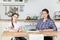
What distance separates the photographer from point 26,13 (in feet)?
19.3

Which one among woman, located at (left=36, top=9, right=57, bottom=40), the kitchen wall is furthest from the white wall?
woman, located at (left=36, top=9, right=57, bottom=40)

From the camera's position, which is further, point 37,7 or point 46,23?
point 37,7

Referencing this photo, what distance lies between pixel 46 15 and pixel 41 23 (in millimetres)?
216

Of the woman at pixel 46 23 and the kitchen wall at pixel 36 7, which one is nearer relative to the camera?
the woman at pixel 46 23

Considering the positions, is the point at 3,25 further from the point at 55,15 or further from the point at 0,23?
the point at 55,15

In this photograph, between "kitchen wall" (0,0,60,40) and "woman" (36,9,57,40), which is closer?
"woman" (36,9,57,40)

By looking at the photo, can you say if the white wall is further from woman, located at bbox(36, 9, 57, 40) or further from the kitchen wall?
woman, located at bbox(36, 9, 57, 40)

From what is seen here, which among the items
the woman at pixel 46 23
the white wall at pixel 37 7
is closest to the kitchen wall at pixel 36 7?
the white wall at pixel 37 7

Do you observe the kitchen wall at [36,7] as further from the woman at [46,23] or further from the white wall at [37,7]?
the woman at [46,23]

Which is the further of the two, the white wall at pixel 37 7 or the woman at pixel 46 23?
the white wall at pixel 37 7

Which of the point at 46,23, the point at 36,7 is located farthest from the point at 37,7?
the point at 46,23

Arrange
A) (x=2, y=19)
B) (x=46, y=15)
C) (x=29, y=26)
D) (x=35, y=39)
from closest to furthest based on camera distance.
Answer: (x=35, y=39)
(x=46, y=15)
(x=29, y=26)
(x=2, y=19)

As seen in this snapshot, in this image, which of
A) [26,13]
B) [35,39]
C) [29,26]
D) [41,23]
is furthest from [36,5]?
[35,39]

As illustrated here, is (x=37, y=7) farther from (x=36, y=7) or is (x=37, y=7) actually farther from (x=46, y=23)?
(x=46, y=23)
